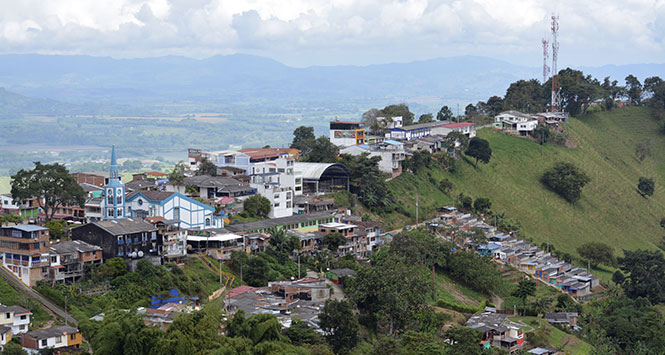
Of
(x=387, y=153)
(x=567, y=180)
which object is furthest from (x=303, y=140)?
(x=567, y=180)

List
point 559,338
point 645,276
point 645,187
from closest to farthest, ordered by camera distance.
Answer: point 559,338 < point 645,276 < point 645,187

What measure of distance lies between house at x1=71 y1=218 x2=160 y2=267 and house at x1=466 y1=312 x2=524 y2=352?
15.5m

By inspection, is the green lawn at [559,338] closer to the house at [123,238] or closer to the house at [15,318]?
the house at [123,238]

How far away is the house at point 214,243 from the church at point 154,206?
4.18ft

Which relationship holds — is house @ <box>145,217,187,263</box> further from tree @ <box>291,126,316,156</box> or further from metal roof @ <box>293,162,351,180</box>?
tree @ <box>291,126,316,156</box>

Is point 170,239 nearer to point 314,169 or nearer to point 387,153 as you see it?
point 314,169

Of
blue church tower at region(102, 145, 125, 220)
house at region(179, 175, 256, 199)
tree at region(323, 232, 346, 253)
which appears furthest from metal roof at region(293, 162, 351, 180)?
blue church tower at region(102, 145, 125, 220)

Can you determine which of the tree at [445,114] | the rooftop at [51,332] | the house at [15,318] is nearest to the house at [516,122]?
the tree at [445,114]

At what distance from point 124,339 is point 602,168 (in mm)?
62527

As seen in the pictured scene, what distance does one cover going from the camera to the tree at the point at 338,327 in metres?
32.9

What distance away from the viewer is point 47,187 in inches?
1660

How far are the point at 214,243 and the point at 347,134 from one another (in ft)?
96.7

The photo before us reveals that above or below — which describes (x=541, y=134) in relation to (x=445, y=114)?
below

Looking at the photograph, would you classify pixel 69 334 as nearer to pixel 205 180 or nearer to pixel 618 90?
pixel 205 180
